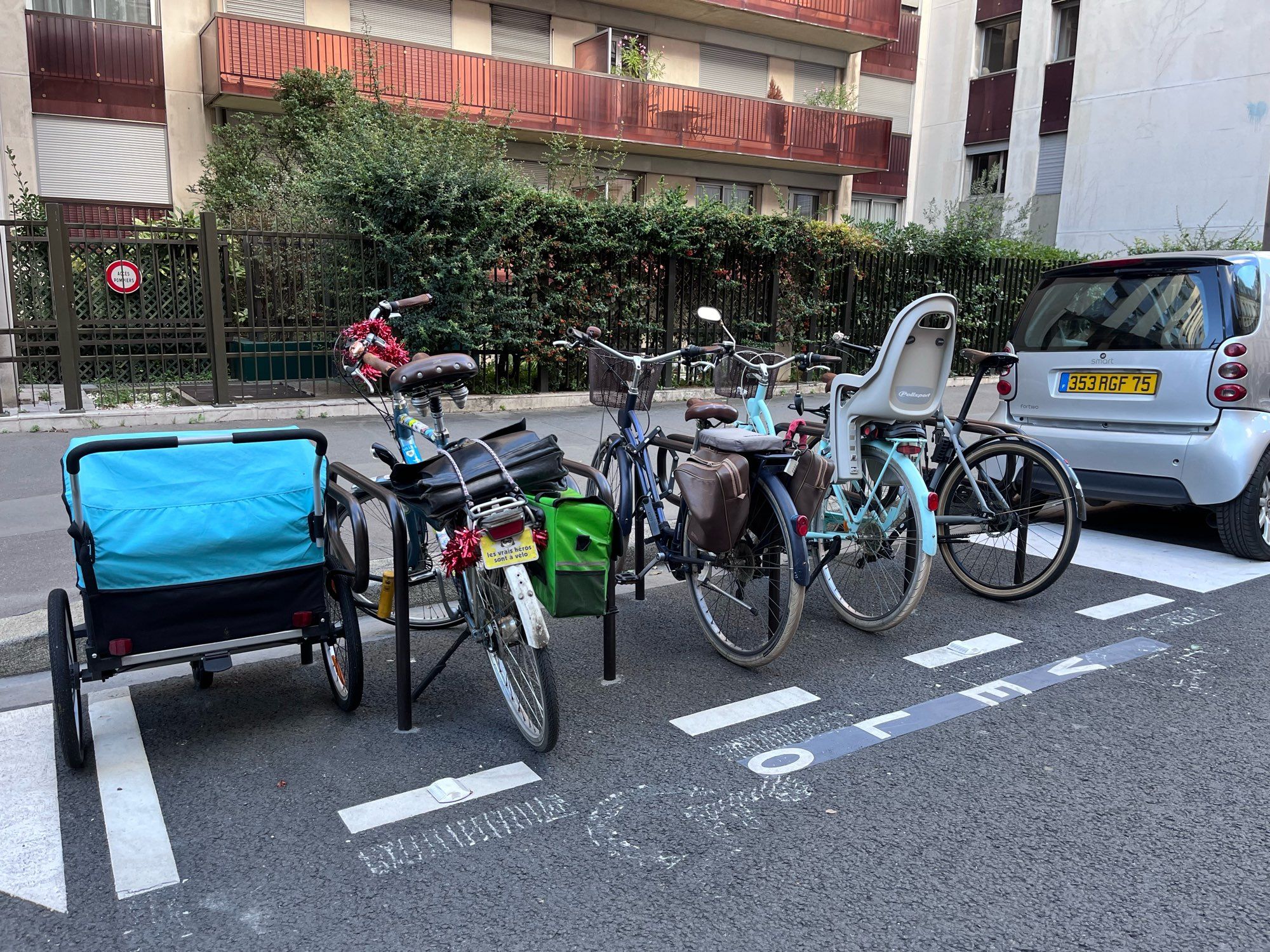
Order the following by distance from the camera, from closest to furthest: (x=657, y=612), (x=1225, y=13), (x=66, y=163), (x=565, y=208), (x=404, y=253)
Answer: (x=657, y=612)
(x=404, y=253)
(x=565, y=208)
(x=66, y=163)
(x=1225, y=13)

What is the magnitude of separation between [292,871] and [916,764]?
204 cm

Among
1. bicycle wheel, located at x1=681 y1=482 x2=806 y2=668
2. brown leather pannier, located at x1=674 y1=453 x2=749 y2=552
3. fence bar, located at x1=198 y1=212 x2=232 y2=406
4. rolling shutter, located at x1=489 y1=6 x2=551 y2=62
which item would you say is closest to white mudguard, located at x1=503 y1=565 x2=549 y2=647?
brown leather pannier, located at x1=674 y1=453 x2=749 y2=552

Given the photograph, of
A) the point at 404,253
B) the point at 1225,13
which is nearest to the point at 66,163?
the point at 404,253

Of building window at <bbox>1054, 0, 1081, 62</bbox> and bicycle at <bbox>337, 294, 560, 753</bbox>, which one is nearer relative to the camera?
bicycle at <bbox>337, 294, 560, 753</bbox>

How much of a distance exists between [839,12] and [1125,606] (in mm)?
23309

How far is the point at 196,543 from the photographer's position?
3.20 metres

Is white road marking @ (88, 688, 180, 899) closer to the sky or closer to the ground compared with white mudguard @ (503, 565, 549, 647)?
closer to the ground

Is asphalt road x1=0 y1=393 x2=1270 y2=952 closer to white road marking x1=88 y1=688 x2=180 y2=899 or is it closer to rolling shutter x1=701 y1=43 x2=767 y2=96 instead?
white road marking x1=88 y1=688 x2=180 y2=899

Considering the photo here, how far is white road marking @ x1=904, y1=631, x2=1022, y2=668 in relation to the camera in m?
4.31

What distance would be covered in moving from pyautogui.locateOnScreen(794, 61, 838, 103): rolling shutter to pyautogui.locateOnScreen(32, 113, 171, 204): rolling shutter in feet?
51.2

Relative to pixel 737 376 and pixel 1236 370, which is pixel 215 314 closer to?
pixel 737 376

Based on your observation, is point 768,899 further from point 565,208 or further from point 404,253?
point 565,208

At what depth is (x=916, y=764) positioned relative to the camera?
333 centimetres

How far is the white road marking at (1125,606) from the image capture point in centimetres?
495
